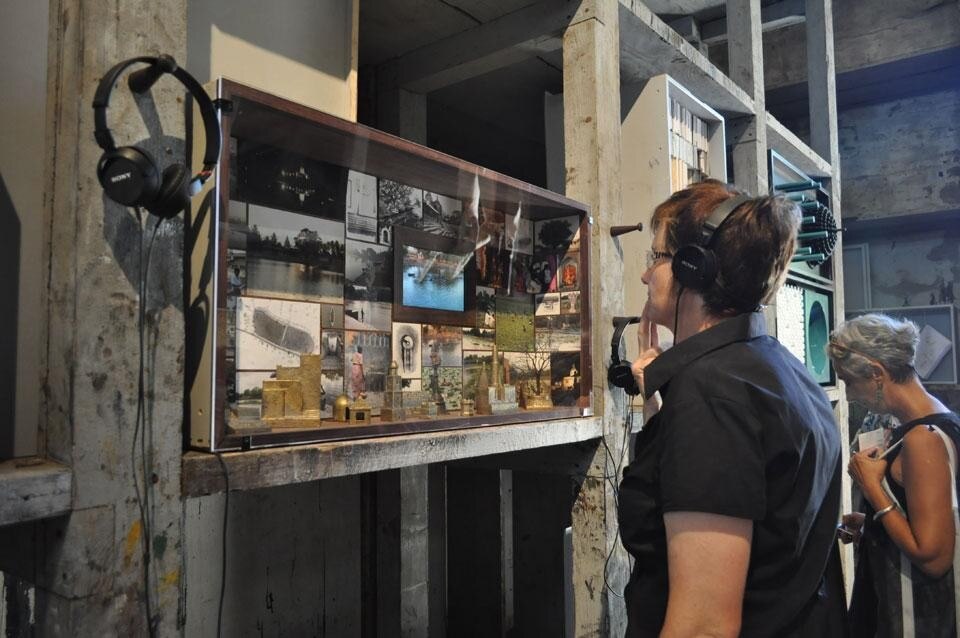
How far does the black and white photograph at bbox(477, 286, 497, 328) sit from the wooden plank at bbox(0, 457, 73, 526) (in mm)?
1228

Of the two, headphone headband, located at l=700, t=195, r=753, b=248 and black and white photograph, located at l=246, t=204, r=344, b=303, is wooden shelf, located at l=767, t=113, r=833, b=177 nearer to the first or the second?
headphone headband, located at l=700, t=195, r=753, b=248

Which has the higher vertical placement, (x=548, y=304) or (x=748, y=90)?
(x=748, y=90)

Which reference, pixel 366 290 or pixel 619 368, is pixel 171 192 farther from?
pixel 619 368

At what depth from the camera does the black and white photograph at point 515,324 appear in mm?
2084

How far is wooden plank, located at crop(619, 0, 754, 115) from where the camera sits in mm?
2441

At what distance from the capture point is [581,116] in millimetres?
2203

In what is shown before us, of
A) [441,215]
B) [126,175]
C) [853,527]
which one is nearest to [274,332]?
[126,175]

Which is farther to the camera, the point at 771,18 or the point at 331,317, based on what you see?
the point at 771,18

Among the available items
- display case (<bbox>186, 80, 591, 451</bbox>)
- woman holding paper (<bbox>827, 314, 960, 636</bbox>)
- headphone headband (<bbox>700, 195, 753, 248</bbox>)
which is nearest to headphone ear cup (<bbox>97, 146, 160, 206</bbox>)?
display case (<bbox>186, 80, 591, 451</bbox>)

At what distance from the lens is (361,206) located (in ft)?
5.48

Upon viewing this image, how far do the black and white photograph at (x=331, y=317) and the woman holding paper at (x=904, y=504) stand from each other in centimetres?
187

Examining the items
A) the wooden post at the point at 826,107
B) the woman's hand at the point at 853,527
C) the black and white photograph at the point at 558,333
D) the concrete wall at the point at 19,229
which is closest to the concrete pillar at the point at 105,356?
the concrete wall at the point at 19,229

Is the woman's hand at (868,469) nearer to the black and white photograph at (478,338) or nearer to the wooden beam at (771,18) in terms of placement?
the black and white photograph at (478,338)

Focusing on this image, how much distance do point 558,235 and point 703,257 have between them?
0.83m
